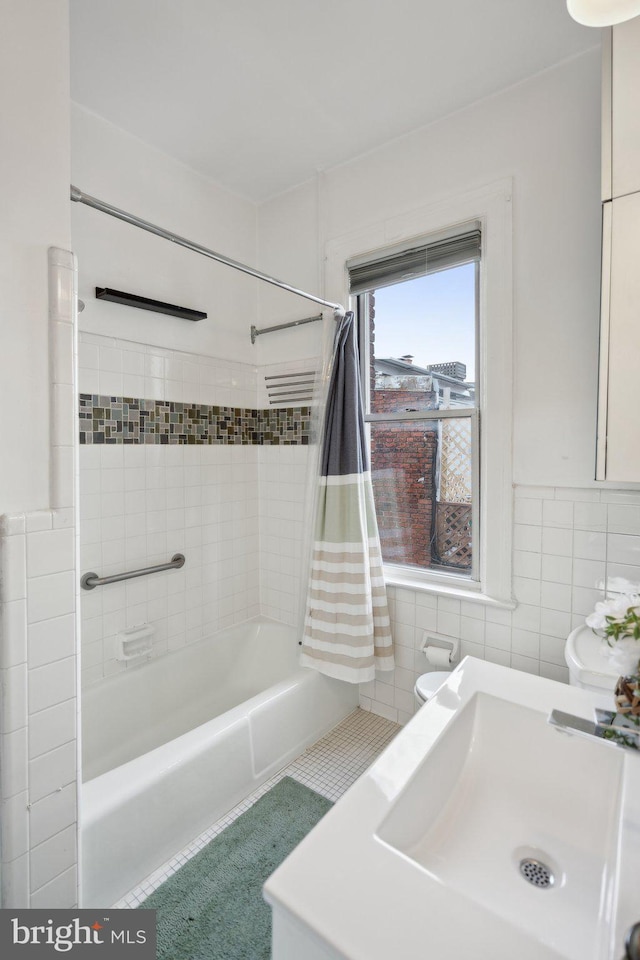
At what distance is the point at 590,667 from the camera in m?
1.28

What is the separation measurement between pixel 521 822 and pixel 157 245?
240cm

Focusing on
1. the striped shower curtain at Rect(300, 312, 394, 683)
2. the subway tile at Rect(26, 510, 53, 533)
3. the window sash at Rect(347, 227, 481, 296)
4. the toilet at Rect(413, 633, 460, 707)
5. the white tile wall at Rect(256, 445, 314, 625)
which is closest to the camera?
the subway tile at Rect(26, 510, 53, 533)

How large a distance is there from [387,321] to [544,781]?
1.84 metres

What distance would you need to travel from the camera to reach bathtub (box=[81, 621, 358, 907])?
134 centimetres

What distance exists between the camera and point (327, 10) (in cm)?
144

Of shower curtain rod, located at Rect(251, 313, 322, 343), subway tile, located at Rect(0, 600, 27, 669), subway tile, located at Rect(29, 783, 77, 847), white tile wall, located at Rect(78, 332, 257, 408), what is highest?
shower curtain rod, located at Rect(251, 313, 322, 343)

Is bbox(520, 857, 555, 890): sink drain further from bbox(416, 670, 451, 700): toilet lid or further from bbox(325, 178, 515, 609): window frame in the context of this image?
bbox(325, 178, 515, 609): window frame

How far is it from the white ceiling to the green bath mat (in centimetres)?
263

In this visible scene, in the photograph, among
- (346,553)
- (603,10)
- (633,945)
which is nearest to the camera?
(633,945)

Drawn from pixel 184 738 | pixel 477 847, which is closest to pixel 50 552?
pixel 184 738

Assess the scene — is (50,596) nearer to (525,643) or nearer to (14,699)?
(14,699)

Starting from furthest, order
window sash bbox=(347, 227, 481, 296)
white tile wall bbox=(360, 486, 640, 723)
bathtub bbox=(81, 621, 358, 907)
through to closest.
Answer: window sash bbox=(347, 227, 481, 296) → white tile wall bbox=(360, 486, 640, 723) → bathtub bbox=(81, 621, 358, 907)

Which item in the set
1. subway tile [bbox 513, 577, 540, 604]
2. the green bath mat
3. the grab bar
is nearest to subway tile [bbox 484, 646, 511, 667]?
subway tile [bbox 513, 577, 540, 604]

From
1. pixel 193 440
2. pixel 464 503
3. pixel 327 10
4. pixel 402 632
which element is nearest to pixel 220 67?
pixel 327 10
